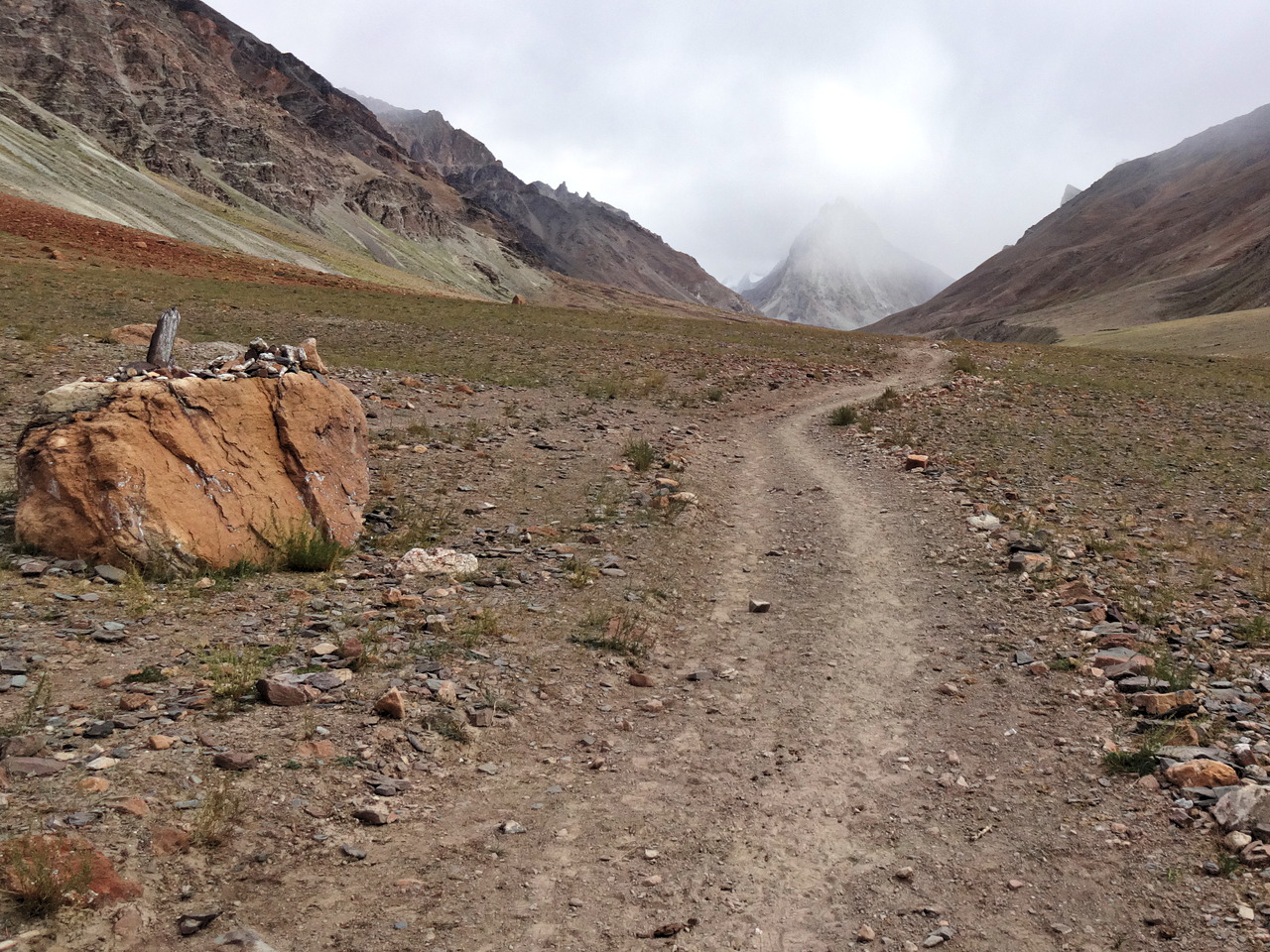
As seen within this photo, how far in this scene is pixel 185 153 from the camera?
110125 millimetres

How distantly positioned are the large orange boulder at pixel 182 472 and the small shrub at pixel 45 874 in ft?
14.5

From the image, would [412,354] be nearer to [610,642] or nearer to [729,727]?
[610,642]

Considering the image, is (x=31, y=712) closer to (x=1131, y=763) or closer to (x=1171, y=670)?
(x=1131, y=763)

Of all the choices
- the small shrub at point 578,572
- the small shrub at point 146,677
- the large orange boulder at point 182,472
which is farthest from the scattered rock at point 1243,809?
the large orange boulder at point 182,472

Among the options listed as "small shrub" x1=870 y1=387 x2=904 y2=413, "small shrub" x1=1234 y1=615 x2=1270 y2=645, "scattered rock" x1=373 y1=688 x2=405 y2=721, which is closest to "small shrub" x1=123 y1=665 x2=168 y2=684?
"scattered rock" x1=373 y1=688 x2=405 y2=721

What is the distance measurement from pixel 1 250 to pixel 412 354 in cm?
2571

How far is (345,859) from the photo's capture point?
4703mm

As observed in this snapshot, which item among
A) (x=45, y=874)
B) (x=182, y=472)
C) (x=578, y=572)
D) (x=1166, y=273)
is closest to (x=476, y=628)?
(x=578, y=572)

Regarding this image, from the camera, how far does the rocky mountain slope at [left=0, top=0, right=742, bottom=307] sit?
72688 mm

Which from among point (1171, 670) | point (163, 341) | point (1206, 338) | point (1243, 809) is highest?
point (1206, 338)

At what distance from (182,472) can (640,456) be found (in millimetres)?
→ 8841

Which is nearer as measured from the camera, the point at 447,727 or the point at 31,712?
the point at 31,712

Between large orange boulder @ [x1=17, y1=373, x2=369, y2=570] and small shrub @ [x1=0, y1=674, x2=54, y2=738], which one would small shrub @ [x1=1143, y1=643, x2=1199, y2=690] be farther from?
small shrub @ [x1=0, y1=674, x2=54, y2=738]

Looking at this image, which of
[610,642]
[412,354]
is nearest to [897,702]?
[610,642]
